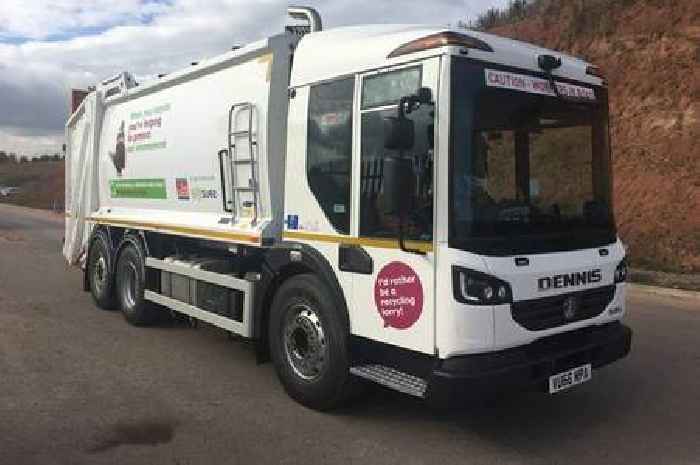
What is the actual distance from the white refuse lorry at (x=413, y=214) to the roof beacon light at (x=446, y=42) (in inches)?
0.5

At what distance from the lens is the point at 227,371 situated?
717 centimetres

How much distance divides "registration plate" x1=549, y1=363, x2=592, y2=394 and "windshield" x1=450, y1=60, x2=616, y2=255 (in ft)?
2.85

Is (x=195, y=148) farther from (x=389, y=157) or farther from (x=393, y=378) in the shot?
(x=393, y=378)

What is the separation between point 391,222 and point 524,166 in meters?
1.14

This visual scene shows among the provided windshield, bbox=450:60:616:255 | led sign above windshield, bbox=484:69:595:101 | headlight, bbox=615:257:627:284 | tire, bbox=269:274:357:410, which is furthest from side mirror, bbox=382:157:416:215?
headlight, bbox=615:257:627:284

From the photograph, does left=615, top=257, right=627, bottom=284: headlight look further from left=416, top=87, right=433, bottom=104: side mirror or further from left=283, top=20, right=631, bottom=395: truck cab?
left=416, top=87, right=433, bottom=104: side mirror

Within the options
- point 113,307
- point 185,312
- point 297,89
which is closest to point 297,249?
point 297,89

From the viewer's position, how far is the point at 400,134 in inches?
193

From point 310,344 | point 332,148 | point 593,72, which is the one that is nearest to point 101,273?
point 310,344

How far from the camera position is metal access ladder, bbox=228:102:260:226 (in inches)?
272

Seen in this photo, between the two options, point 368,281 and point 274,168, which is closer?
point 368,281

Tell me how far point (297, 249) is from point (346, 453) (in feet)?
5.68

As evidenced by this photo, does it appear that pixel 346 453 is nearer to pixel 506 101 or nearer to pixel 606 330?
pixel 606 330

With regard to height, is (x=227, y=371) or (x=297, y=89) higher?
(x=297, y=89)
